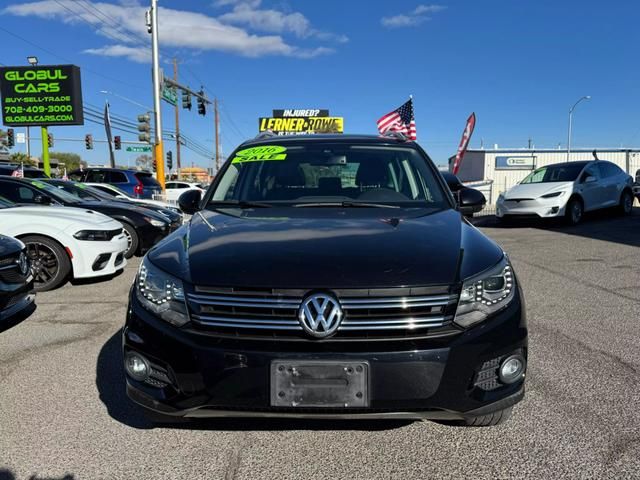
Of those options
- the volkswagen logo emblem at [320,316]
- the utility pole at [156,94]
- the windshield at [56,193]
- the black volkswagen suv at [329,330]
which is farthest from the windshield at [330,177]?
the utility pole at [156,94]

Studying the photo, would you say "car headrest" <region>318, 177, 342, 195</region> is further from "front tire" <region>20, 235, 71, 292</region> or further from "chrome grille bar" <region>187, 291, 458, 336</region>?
"front tire" <region>20, 235, 71, 292</region>

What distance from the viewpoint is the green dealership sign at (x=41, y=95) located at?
18797 mm

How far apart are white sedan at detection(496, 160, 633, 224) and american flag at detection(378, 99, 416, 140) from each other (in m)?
4.12

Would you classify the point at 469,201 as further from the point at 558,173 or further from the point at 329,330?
the point at 558,173

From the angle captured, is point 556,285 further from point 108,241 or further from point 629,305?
point 108,241

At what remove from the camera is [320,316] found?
2.16 meters

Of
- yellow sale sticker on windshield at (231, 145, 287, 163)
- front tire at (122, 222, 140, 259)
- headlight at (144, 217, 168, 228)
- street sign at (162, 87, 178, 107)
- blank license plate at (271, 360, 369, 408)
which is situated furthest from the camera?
street sign at (162, 87, 178, 107)

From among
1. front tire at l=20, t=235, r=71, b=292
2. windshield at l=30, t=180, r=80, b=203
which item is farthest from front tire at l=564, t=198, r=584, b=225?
front tire at l=20, t=235, r=71, b=292

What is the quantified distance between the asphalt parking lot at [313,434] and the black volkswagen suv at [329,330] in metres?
0.32

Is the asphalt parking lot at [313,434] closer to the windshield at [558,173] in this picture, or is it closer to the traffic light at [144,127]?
the windshield at [558,173]

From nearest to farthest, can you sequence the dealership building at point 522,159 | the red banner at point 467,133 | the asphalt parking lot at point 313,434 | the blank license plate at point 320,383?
the blank license plate at point 320,383 → the asphalt parking lot at point 313,434 → the red banner at point 467,133 → the dealership building at point 522,159

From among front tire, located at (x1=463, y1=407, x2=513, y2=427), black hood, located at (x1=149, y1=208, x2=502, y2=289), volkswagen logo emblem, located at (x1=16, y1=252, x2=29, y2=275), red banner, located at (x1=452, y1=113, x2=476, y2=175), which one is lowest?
front tire, located at (x1=463, y1=407, x2=513, y2=427)

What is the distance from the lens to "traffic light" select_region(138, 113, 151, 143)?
763 inches

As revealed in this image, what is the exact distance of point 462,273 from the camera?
2.30m
